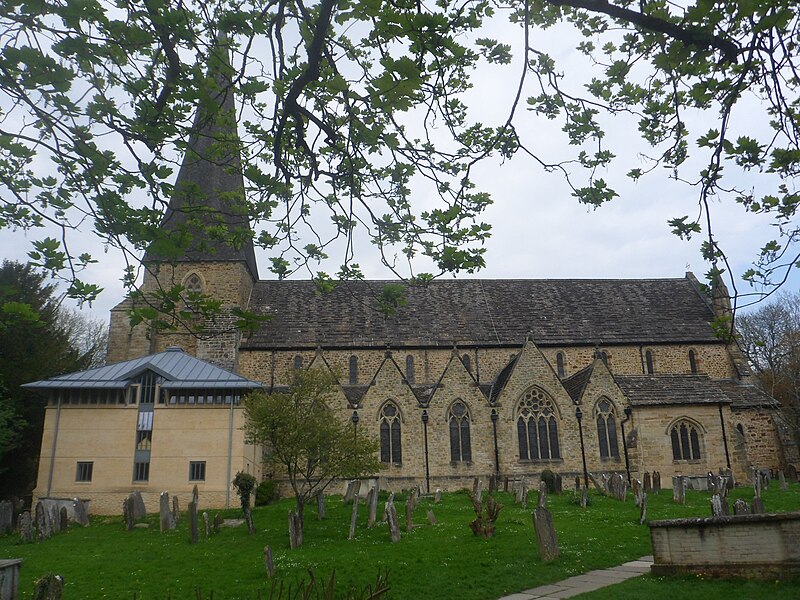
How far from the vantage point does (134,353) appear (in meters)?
30.9

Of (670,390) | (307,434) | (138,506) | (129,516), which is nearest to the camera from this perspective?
(307,434)

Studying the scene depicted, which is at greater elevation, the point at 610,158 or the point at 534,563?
the point at 610,158

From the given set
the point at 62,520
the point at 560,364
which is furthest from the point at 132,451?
the point at 560,364

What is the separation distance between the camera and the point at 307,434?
59.4ft

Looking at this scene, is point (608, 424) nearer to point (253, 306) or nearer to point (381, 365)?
point (381, 365)

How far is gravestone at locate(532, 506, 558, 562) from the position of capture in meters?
13.0

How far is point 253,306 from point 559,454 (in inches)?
674

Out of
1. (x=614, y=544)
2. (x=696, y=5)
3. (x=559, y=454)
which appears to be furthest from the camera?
(x=559, y=454)

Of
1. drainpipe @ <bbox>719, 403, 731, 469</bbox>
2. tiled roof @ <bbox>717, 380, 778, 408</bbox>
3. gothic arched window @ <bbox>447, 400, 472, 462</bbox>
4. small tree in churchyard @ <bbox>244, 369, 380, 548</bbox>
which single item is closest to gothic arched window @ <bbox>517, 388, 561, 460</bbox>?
gothic arched window @ <bbox>447, 400, 472, 462</bbox>

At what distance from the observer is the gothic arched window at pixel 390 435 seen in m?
28.7

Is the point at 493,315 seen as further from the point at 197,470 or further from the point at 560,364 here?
the point at 197,470

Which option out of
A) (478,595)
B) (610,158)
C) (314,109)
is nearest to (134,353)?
(478,595)

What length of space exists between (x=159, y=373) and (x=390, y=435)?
10333mm

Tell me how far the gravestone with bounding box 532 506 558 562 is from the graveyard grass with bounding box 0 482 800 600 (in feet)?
0.82
